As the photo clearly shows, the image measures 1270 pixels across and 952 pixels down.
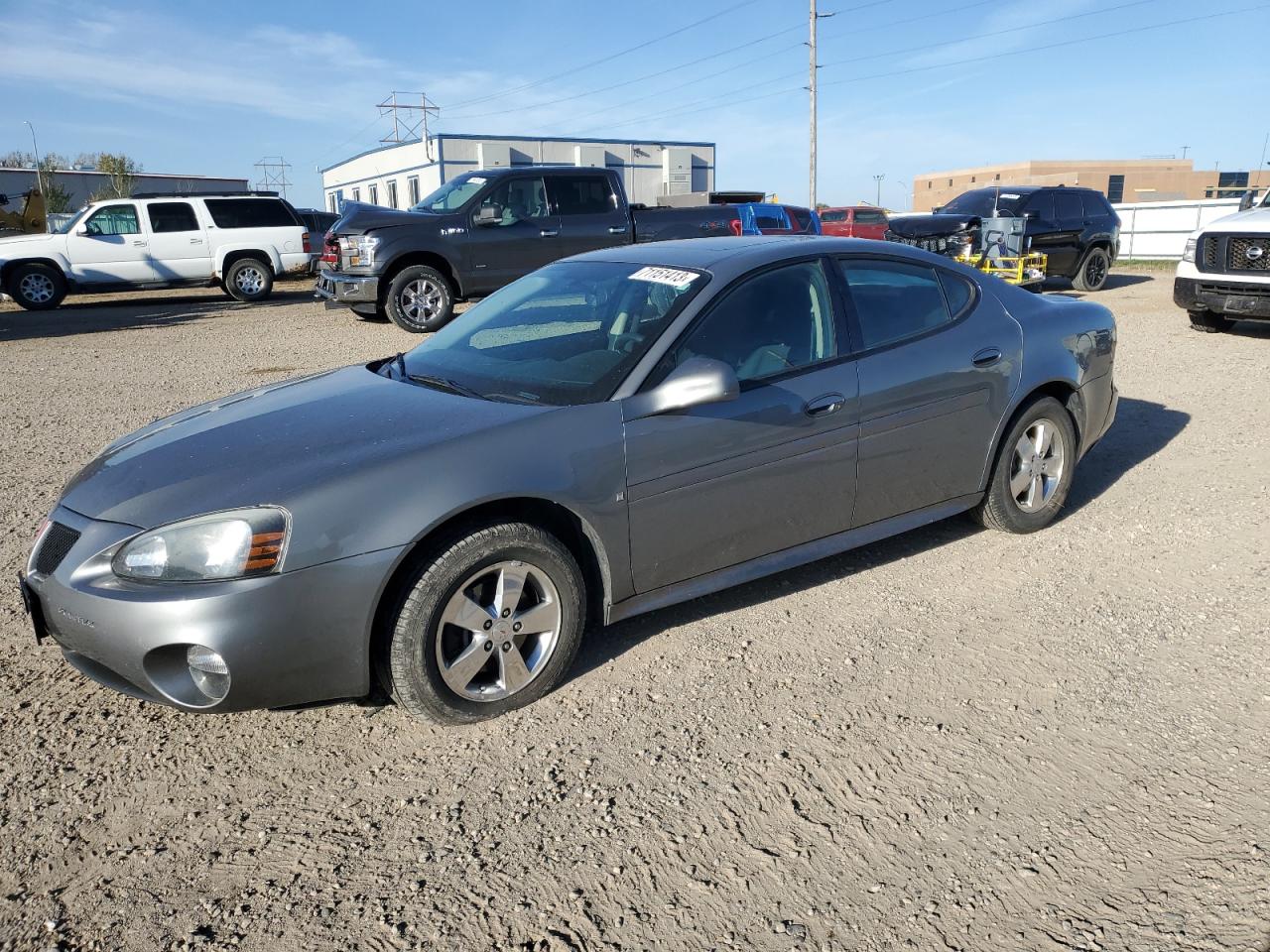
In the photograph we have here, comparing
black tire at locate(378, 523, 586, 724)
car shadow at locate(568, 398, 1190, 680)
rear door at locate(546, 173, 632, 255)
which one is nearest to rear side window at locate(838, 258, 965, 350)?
car shadow at locate(568, 398, 1190, 680)

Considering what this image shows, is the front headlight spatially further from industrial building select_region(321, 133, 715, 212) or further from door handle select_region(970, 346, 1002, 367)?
industrial building select_region(321, 133, 715, 212)

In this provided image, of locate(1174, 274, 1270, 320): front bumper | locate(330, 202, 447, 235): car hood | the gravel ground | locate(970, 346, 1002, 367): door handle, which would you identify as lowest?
the gravel ground

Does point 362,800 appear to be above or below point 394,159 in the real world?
below

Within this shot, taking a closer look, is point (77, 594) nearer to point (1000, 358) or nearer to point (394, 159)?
point (1000, 358)

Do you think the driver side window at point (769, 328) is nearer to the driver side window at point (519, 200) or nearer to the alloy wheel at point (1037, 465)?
the alloy wheel at point (1037, 465)

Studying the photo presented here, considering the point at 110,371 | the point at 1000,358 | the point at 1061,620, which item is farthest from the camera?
the point at 110,371

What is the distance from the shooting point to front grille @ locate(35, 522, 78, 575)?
3.06 m

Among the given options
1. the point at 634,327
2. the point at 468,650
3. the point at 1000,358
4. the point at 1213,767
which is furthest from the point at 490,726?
the point at 1000,358

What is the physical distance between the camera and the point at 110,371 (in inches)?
413

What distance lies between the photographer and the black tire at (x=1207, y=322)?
11812 millimetres

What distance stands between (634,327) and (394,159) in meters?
59.5

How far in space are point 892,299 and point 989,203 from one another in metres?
14.4

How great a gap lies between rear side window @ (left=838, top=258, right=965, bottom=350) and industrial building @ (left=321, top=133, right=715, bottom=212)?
4679 centimetres

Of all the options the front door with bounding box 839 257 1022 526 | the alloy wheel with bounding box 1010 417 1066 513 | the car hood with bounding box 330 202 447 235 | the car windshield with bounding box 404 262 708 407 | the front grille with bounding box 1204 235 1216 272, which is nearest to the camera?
the car windshield with bounding box 404 262 708 407
